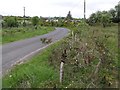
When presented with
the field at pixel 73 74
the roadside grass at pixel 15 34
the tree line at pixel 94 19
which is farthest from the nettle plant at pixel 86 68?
the tree line at pixel 94 19

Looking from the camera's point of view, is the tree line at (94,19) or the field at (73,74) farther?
the tree line at (94,19)

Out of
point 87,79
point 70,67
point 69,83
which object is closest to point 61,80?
point 69,83

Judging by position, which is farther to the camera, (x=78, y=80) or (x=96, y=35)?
Answer: (x=96, y=35)

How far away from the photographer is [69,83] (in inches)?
404

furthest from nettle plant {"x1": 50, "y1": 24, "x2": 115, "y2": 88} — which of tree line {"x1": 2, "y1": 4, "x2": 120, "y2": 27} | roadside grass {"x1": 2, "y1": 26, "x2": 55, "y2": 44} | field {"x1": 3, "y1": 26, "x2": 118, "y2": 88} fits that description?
tree line {"x1": 2, "y1": 4, "x2": 120, "y2": 27}

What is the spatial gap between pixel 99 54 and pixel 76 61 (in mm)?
2095

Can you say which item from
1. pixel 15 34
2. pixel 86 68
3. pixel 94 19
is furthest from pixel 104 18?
pixel 86 68

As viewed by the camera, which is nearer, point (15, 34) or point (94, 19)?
point (15, 34)

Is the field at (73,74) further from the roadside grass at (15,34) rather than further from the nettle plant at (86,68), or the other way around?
the roadside grass at (15,34)

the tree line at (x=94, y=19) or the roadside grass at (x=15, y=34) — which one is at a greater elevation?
the tree line at (x=94, y=19)

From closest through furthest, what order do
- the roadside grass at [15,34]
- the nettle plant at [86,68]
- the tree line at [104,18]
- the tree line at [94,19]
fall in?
1. the nettle plant at [86,68]
2. the roadside grass at [15,34]
3. the tree line at [104,18]
4. the tree line at [94,19]

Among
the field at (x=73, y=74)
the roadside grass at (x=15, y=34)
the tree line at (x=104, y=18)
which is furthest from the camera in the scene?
the tree line at (x=104, y=18)

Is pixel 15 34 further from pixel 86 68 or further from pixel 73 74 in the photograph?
pixel 73 74

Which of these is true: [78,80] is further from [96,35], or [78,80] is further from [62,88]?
[96,35]
